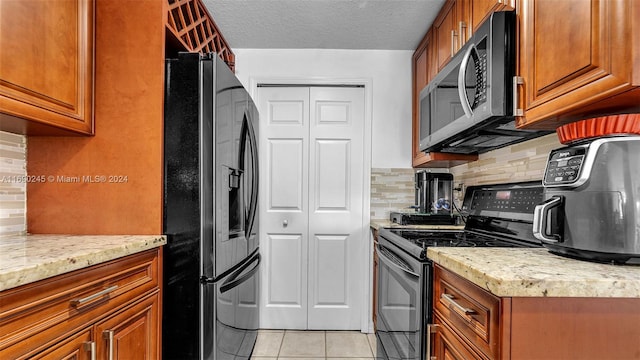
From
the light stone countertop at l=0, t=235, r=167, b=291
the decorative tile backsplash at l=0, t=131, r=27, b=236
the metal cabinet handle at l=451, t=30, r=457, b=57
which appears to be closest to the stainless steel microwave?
the metal cabinet handle at l=451, t=30, r=457, b=57

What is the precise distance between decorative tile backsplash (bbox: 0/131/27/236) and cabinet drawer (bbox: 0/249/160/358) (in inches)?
23.3

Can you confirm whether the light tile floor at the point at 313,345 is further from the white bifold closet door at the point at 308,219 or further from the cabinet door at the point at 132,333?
the cabinet door at the point at 132,333

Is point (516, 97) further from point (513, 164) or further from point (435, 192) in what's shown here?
point (435, 192)

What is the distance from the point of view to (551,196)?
3.33 ft

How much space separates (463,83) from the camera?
150cm

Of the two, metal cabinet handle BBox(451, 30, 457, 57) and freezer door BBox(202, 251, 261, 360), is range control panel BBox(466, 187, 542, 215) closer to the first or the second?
metal cabinet handle BBox(451, 30, 457, 57)

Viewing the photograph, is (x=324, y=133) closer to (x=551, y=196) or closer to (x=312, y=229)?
(x=312, y=229)

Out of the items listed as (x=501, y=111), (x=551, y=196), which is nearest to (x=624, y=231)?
(x=551, y=196)

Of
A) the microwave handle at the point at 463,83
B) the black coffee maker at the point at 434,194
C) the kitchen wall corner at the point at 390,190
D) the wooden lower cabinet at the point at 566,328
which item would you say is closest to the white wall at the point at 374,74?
the kitchen wall corner at the point at 390,190

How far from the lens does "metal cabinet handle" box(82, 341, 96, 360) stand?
1.03 m

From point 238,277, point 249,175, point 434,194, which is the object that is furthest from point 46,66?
point 434,194

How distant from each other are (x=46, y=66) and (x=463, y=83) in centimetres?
156

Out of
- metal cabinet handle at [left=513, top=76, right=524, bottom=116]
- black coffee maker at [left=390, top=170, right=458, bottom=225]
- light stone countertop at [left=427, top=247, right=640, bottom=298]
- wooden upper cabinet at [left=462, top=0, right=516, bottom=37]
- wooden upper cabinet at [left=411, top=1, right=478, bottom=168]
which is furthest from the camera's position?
black coffee maker at [left=390, top=170, right=458, bottom=225]

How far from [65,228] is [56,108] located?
1.73 ft
